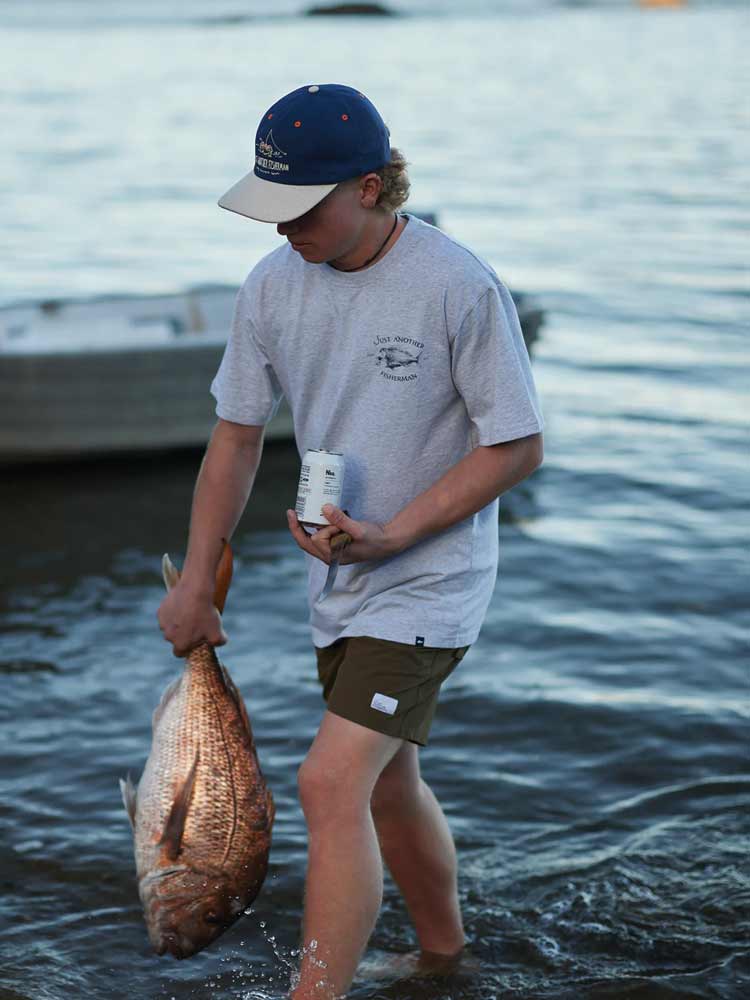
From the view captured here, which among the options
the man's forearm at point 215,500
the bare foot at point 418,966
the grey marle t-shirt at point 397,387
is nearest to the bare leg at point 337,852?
the grey marle t-shirt at point 397,387

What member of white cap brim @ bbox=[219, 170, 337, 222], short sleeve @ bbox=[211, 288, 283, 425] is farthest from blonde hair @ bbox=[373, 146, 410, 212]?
short sleeve @ bbox=[211, 288, 283, 425]

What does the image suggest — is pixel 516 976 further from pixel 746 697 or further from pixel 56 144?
pixel 56 144

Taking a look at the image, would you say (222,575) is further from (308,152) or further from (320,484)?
(308,152)

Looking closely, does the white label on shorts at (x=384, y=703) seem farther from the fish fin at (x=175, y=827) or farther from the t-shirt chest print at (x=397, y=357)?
the t-shirt chest print at (x=397, y=357)

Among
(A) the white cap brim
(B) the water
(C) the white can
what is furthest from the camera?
(B) the water

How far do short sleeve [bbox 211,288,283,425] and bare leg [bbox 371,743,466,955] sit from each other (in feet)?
3.50

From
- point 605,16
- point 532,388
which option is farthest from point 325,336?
point 605,16

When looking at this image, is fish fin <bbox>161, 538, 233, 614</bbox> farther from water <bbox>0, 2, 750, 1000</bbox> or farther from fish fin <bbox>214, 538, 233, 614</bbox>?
water <bbox>0, 2, 750, 1000</bbox>

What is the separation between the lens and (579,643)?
312 inches

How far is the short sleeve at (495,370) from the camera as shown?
3.92 m

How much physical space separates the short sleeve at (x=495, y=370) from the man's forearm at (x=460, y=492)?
0.06 metres

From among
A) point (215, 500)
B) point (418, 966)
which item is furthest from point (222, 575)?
point (418, 966)

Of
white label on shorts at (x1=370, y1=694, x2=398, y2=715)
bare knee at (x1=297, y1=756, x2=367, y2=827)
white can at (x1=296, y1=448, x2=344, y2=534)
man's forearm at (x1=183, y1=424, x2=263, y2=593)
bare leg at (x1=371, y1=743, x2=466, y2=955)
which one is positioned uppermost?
white can at (x1=296, y1=448, x2=344, y2=534)

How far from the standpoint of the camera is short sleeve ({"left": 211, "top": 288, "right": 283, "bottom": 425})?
4.21 metres
